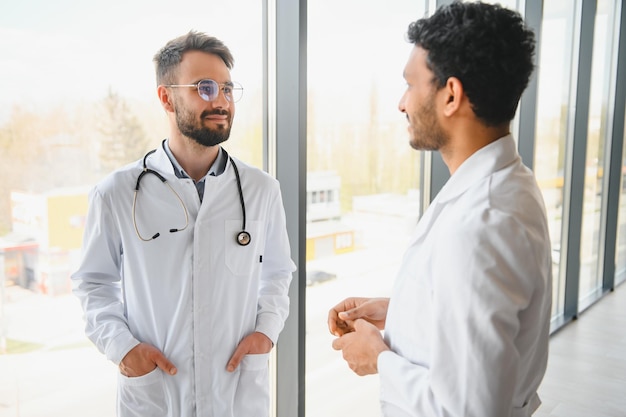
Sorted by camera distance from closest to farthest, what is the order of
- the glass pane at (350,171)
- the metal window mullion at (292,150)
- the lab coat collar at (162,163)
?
the lab coat collar at (162,163), the metal window mullion at (292,150), the glass pane at (350,171)

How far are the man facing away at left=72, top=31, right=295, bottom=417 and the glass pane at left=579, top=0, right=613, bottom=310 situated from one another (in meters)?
4.44

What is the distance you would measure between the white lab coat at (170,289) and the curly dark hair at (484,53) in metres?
0.83

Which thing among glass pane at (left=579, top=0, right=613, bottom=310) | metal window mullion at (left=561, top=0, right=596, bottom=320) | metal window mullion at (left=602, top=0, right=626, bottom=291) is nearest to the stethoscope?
metal window mullion at (left=561, top=0, right=596, bottom=320)

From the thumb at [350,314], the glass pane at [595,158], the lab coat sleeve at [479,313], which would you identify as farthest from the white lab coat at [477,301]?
the glass pane at [595,158]

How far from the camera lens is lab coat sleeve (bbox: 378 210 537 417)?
1.04 metres

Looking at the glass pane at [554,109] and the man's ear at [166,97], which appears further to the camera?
the glass pane at [554,109]

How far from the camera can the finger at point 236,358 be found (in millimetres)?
1702

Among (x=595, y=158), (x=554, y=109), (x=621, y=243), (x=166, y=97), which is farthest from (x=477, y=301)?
(x=621, y=243)

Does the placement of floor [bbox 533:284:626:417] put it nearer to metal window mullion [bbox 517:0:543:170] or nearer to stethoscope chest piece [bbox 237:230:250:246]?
metal window mullion [bbox 517:0:543:170]

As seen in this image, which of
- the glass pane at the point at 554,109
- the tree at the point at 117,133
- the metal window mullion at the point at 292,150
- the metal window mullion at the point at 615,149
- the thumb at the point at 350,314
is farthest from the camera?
the metal window mullion at the point at 615,149

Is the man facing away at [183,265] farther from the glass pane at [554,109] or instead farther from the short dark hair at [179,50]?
the glass pane at [554,109]

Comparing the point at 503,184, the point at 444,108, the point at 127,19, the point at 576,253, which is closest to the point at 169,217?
the point at 127,19

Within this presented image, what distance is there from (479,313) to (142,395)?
1.05 m

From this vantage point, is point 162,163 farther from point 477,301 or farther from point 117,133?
point 477,301
